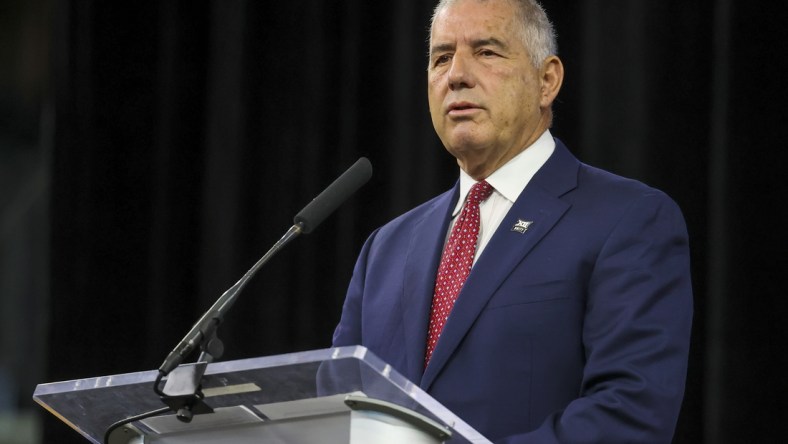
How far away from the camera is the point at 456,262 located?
235cm

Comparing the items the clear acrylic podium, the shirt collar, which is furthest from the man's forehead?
the clear acrylic podium

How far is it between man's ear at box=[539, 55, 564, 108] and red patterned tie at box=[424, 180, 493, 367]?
26 centimetres

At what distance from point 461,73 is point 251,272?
0.91m

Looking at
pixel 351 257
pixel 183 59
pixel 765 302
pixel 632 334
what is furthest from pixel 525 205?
pixel 183 59

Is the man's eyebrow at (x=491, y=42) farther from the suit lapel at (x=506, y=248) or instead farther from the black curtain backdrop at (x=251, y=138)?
the black curtain backdrop at (x=251, y=138)

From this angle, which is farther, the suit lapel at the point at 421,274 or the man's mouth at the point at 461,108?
the man's mouth at the point at 461,108

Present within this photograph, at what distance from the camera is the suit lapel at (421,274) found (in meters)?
2.26

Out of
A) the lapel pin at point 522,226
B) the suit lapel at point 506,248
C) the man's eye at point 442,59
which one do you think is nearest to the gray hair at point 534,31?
the man's eye at point 442,59

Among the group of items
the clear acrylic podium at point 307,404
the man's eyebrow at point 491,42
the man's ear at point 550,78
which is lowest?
the clear acrylic podium at point 307,404

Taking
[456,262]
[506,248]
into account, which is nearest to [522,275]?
[506,248]

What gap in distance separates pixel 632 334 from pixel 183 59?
93.6 inches

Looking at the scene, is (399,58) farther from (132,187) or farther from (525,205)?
(525,205)

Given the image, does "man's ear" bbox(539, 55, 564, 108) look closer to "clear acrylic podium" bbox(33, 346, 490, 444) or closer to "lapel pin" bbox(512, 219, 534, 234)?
"lapel pin" bbox(512, 219, 534, 234)

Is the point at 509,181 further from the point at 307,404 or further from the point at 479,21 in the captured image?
the point at 307,404
